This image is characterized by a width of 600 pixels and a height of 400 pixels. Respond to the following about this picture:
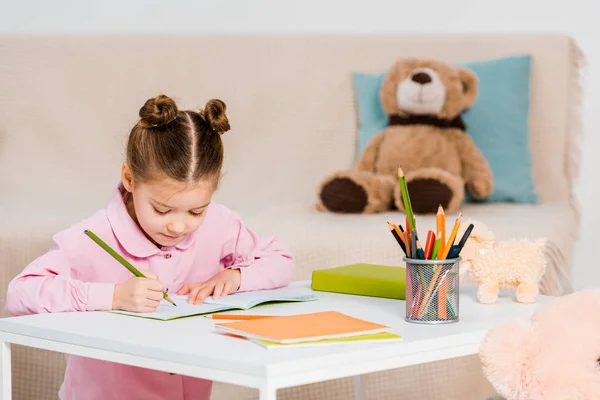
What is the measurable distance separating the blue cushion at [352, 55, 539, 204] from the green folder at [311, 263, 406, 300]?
118 cm

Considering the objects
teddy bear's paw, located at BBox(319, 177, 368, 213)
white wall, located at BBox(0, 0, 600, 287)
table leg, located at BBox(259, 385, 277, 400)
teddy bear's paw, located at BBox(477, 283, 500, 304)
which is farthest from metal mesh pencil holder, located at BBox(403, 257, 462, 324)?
white wall, located at BBox(0, 0, 600, 287)

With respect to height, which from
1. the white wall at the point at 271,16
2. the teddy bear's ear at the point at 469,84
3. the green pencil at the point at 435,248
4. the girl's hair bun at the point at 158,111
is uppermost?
Result: the white wall at the point at 271,16

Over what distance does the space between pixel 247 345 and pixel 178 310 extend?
23 cm

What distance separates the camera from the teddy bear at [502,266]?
1.17 meters

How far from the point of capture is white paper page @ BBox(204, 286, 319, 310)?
3.75 feet

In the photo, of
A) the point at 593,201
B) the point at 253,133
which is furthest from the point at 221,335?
the point at 593,201

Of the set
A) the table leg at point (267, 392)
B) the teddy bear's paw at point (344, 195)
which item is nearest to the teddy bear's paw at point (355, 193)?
the teddy bear's paw at point (344, 195)

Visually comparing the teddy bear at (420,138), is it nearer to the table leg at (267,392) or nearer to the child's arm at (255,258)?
the child's arm at (255,258)

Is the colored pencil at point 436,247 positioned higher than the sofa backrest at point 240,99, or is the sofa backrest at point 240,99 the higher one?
the sofa backrest at point 240,99

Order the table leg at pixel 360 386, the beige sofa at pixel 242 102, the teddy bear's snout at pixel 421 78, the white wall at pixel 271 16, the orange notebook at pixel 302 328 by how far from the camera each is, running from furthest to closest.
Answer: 1. the white wall at pixel 271 16
2. the beige sofa at pixel 242 102
3. the teddy bear's snout at pixel 421 78
4. the table leg at pixel 360 386
5. the orange notebook at pixel 302 328

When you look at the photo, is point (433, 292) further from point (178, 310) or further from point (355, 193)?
point (355, 193)

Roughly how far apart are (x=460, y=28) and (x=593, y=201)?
64 centimetres

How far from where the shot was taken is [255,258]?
4.54 ft

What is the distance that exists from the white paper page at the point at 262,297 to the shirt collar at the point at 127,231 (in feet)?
0.45
